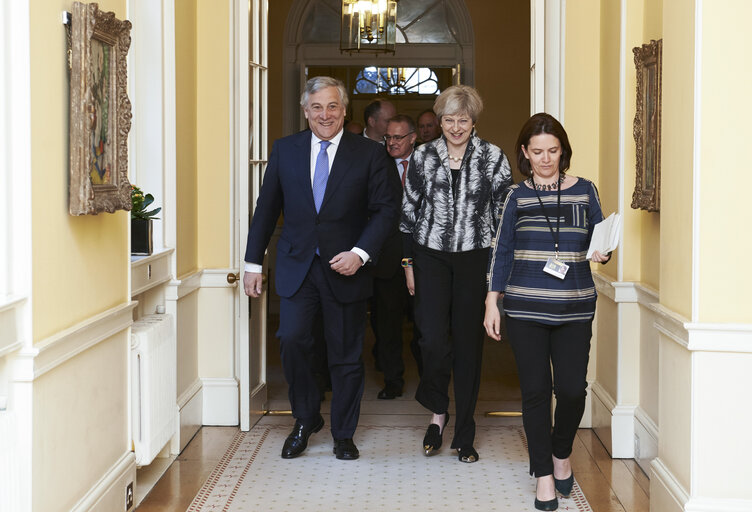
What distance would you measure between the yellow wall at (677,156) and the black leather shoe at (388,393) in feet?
9.39

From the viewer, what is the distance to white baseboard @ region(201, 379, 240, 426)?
5613 mm

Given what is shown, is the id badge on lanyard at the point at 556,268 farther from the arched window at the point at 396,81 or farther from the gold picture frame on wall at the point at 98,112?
the arched window at the point at 396,81

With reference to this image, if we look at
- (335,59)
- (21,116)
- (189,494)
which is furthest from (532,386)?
(335,59)

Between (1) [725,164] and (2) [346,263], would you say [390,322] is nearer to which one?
(2) [346,263]

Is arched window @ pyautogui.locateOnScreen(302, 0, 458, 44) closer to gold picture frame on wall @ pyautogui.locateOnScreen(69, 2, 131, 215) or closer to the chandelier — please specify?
the chandelier

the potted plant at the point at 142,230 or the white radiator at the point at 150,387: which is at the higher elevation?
the potted plant at the point at 142,230

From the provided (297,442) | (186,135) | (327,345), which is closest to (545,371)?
(327,345)

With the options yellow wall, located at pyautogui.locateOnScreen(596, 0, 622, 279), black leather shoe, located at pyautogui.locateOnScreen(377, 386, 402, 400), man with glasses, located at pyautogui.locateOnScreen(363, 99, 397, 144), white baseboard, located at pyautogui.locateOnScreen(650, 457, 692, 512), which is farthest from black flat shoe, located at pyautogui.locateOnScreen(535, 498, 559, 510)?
man with glasses, located at pyautogui.locateOnScreen(363, 99, 397, 144)

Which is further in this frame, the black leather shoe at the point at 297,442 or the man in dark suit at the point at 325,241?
the black leather shoe at the point at 297,442

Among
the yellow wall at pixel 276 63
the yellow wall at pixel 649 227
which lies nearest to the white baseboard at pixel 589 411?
the yellow wall at pixel 649 227

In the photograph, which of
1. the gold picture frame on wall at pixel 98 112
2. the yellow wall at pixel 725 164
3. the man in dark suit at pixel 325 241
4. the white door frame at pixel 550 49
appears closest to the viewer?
the gold picture frame on wall at pixel 98 112

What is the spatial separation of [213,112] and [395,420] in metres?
2.14

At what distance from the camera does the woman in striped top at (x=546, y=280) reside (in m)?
3.94

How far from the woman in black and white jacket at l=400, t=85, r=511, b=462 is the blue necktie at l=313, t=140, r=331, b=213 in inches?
16.7
